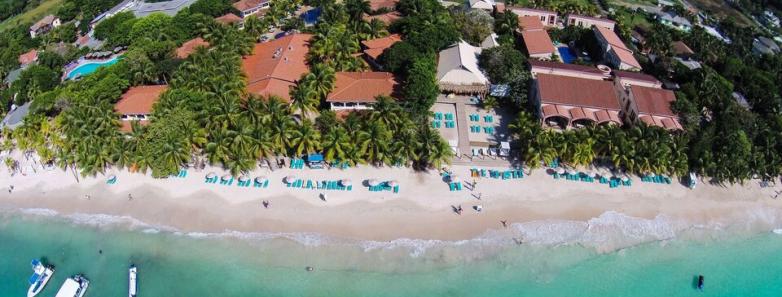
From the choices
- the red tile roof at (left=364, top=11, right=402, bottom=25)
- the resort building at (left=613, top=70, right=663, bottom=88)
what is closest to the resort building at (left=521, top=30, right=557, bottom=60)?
the resort building at (left=613, top=70, right=663, bottom=88)

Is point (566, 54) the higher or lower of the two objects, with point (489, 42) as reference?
lower

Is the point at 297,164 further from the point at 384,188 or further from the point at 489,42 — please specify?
the point at 489,42

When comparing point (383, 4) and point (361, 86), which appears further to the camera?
point (383, 4)

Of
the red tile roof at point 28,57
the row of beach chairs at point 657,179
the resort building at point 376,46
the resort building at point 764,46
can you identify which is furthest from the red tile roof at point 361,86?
the resort building at point 764,46

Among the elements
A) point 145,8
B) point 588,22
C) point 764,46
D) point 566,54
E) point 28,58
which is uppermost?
point 588,22

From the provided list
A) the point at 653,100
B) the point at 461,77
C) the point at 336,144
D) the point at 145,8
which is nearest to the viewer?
the point at 336,144

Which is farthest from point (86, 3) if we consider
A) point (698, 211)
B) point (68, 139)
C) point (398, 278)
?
point (698, 211)

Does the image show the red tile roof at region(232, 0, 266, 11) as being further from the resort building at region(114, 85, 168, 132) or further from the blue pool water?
the blue pool water

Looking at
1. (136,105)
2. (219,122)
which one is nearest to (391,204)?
(219,122)

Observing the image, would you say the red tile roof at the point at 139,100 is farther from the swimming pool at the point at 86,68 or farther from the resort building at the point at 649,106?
the resort building at the point at 649,106
